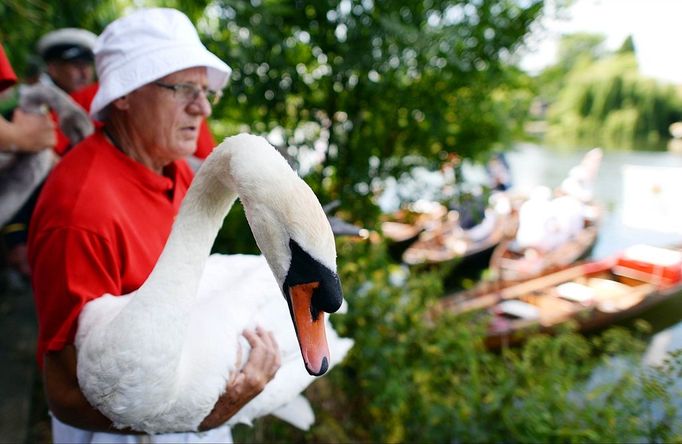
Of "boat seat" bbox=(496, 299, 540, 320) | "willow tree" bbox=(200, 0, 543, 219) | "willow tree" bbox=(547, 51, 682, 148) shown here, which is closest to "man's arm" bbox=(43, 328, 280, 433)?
"willow tree" bbox=(200, 0, 543, 219)

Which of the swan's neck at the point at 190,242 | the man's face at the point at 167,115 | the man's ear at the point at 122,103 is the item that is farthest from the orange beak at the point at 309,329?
the man's ear at the point at 122,103

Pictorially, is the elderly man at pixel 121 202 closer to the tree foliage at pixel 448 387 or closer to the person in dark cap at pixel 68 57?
the tree foliage at pixel 448 387

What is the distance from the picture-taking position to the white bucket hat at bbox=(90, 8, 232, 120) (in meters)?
1.39

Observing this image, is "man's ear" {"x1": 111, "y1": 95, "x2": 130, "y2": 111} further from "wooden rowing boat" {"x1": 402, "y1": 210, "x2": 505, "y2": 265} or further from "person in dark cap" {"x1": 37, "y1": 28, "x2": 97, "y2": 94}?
"wooden rowing boat" {"x1": 402, "y1": 210, "x2": 505, "y2": 265}

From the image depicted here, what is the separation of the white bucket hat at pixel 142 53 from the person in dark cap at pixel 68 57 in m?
1.60

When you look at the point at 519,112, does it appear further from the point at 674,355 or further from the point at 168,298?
the point at 168,298

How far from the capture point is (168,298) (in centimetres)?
110

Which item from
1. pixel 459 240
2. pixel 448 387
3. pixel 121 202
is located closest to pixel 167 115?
pixel 121 202

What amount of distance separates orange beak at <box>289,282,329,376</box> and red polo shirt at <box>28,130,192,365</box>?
0.60m

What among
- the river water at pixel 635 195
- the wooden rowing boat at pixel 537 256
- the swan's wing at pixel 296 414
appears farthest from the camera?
the wooden rowing boat at pixel 537 256

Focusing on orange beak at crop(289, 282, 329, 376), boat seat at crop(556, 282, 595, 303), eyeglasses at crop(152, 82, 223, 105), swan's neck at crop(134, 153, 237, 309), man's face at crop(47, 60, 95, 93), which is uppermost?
man's face at crop(47, 60, 95, 93)

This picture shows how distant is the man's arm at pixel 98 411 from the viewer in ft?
4.01

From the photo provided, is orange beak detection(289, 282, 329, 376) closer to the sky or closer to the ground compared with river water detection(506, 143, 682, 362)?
closer to the sky

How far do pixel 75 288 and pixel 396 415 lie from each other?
220cm
